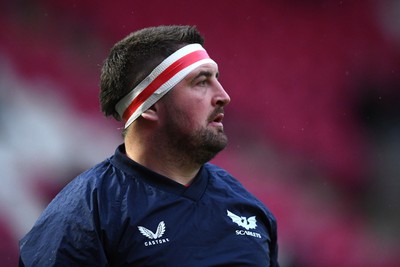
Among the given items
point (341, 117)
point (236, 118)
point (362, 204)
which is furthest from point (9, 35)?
point (362, 204)

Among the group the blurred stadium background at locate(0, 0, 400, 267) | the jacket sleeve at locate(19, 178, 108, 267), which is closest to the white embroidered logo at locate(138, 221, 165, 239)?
the jacket sleeve at locate(19, 178, 108, 267)

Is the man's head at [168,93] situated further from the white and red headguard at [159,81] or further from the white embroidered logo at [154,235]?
the white embroidered logo at [154,235]

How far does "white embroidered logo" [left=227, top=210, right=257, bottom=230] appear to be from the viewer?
231 centimetres

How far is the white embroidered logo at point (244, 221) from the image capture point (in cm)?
231

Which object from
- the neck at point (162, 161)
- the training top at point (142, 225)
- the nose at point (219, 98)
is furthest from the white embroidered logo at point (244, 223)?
the nose at point (219, 98)

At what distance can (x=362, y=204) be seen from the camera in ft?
12.5

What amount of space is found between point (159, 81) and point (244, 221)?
17.9 inches

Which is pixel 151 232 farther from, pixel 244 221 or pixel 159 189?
pixel 244 221

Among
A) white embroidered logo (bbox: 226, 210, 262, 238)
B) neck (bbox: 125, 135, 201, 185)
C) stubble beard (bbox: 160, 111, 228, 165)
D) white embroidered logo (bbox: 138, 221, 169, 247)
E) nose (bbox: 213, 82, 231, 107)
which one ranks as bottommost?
white embroidered logo (bbox: 226, 210, 262, 238)

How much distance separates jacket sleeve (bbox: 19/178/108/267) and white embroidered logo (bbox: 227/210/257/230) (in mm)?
403

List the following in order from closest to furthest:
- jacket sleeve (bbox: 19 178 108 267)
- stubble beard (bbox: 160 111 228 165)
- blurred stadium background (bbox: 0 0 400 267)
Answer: jacket sleeve (bbox: 19 178 108 267)
stubble beard (bbox: 160 111 228 165)
blurred stadium background (bbox: 0 0 400 267)

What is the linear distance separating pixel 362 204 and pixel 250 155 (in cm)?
60

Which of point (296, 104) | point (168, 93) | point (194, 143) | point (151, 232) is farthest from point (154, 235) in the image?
point (296, 104)

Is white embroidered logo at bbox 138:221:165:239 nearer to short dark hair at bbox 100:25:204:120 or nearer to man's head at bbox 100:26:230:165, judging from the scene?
man's head at bbox 100:26:230:165
